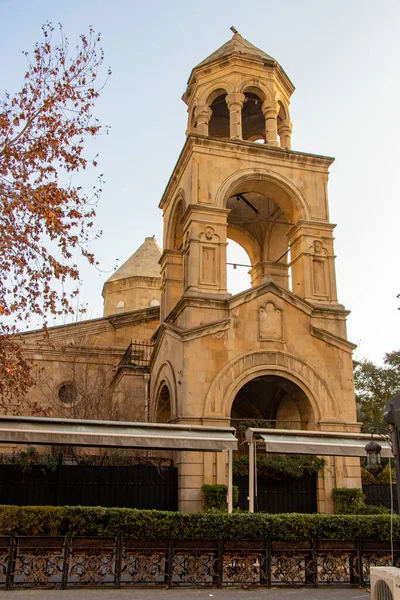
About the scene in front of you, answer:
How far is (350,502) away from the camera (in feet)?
55.9

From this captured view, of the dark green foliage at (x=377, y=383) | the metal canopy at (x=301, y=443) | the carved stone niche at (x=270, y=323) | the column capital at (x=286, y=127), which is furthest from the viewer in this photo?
the dark green foliage at (x=377, y=383)

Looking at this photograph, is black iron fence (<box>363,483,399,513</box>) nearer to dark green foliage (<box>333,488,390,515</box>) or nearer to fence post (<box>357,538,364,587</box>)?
dark green foliage (<box>333,488,390,515</box>)

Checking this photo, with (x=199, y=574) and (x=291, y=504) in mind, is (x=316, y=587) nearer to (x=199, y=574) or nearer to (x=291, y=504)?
(x=199, y=574)

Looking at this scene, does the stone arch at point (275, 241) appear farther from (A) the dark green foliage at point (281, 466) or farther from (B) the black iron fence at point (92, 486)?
(B) the black iron fence at point (92, 486)

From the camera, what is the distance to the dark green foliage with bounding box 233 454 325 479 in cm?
1700

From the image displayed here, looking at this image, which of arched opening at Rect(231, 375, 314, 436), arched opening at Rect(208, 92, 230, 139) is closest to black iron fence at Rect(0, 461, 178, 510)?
arched opening at Rect(231, 375, 314, 436)

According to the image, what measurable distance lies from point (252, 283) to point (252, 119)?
7.34 meters

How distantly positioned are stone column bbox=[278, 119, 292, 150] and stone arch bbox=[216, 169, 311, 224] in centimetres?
234

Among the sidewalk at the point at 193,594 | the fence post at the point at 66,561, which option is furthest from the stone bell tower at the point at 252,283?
the fence post at the point at 66,561

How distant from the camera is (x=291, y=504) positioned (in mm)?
17344

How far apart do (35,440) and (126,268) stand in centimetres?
2624

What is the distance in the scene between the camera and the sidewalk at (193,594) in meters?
9.12

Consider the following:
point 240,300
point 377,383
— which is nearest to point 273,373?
point 240,300

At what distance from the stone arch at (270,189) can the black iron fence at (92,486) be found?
956 centimetres
